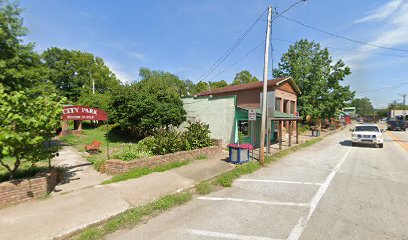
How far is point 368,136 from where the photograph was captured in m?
14.6

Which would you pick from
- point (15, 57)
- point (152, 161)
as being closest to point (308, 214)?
point (152, 161)

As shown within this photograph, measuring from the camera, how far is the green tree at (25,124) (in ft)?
15.7

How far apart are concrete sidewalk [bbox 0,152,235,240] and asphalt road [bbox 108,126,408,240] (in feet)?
3.36

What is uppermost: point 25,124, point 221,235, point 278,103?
point 278,103

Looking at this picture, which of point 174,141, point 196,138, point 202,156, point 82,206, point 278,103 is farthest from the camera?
point 278,103

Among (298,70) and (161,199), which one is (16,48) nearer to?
(161,199)

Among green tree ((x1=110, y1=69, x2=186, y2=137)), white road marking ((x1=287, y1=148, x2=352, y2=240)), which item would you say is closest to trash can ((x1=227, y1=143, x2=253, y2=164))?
white road marking ((x1=287, y1=148, x2=352, y2=240))

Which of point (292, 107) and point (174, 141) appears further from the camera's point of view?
point (292, 107)

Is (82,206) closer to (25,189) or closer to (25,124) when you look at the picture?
(25,189)

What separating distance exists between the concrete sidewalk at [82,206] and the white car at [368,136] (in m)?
14.1

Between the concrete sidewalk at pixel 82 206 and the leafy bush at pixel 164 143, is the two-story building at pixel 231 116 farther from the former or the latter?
the concrete sidewalk at pixel 82 206

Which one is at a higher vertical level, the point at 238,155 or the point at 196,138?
the point at 196,138

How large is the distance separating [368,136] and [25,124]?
1962 cm

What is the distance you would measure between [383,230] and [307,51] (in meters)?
33.0
